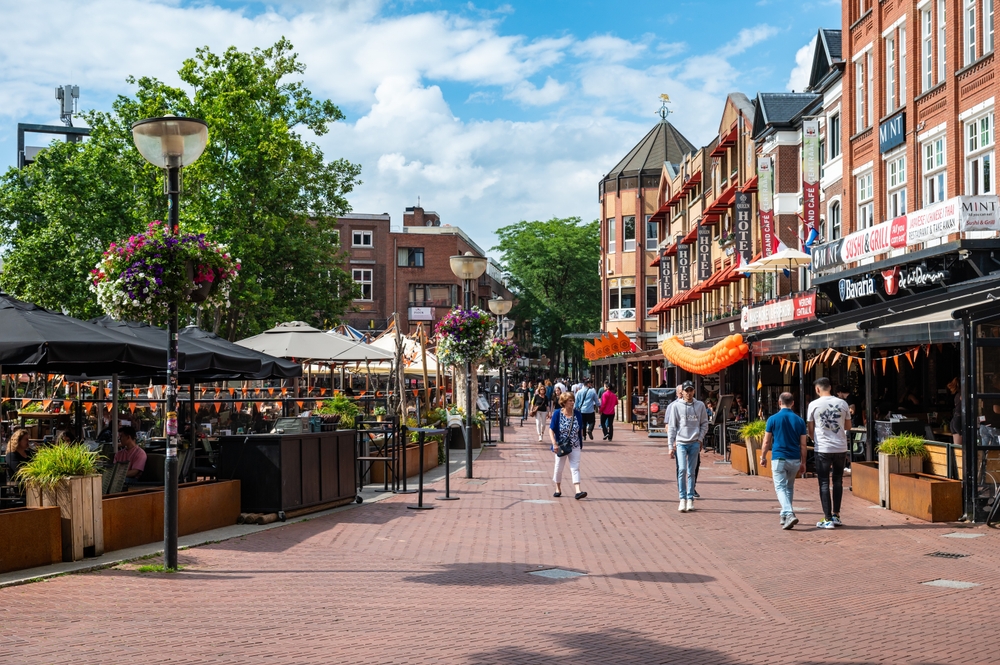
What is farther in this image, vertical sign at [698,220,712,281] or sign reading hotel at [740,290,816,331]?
vertical sign at [698,220,712,281]

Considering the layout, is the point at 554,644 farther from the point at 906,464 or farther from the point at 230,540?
the point at 906,464

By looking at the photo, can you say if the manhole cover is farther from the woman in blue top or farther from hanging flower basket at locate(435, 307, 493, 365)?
hanging flower basket at locate(435, 307, 493, 365)

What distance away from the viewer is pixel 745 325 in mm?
33031

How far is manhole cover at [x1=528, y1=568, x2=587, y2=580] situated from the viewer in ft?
32.4

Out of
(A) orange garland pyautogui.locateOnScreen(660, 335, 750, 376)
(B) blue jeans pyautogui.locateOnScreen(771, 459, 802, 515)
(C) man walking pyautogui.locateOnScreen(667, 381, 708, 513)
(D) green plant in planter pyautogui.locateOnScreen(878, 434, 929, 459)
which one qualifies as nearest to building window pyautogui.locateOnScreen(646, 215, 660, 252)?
(A) orange garland pyautogui.locateOnScreen(660, 335, 750, 376)

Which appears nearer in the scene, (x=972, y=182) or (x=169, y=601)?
(x=169, y=601)

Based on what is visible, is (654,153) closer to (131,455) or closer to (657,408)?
(657,408)

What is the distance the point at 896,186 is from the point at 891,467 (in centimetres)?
1349

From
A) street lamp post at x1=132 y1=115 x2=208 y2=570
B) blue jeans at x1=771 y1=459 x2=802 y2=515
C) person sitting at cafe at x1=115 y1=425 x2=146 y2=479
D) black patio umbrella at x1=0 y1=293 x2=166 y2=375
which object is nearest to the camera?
street lamp post at x1=132 y1=115 x2=208 y2=570

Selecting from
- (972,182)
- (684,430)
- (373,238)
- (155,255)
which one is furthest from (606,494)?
(373,238)

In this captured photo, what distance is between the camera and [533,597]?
8836mm

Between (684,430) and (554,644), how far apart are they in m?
8.40

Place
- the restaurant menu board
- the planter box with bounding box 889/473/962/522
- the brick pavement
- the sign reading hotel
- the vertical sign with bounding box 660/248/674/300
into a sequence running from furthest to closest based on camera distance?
the vertical sign with bounding box 660/248/674/300, the restaurant menu board, the sign reading hotel, the planter box with bounding box 889/473/962/522, the brick pavement

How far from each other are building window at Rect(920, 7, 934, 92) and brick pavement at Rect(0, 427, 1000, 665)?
1417 cm
